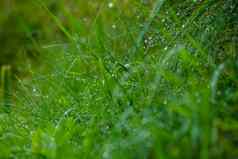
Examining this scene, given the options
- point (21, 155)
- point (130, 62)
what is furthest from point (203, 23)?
point (21, 155)

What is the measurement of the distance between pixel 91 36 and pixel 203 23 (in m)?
0.71

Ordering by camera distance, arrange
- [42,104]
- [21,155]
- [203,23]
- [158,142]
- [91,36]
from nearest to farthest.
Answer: [158,142], [21,155], [203,23], [42,104], [91,36]

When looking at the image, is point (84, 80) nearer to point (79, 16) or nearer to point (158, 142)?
point (158, 142)

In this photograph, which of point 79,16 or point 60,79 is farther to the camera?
point 79,16

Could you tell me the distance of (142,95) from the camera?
2.18 metres

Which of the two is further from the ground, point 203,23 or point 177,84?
point 203,23

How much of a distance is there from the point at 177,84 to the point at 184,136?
0.31 meters

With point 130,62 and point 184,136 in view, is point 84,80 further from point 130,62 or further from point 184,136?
point 184,136

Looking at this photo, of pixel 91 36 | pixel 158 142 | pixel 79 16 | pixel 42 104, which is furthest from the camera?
pixel 79 16

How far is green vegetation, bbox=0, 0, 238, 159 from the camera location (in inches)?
69.5

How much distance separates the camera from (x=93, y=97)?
235 centimetres

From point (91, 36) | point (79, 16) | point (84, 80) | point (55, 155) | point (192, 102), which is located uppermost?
point (79, 16)

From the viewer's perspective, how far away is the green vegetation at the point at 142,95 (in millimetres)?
1766

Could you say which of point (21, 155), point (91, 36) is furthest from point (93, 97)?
point (91, 36)
